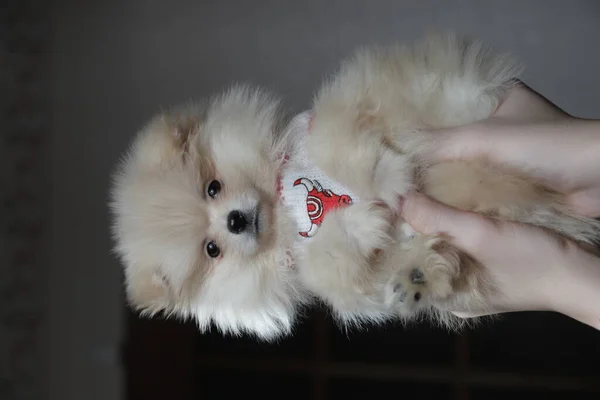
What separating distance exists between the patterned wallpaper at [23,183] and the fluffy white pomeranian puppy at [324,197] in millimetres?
1995

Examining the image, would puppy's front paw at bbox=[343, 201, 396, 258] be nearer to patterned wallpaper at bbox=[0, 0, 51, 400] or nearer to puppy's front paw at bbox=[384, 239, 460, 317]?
puppy's front paw at bbox=[384, 239, 460, 317]

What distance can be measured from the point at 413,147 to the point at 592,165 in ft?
1.41

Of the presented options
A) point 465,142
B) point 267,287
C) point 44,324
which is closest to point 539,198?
point 465,142

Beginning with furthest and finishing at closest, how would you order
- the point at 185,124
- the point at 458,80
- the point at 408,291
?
the point at 185,124, the point at 458,80, the point at 408,291

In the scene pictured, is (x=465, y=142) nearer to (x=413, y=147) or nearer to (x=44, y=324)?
(x=413, y=147)

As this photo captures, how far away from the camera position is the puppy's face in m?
1.53

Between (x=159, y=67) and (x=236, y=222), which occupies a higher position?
(x=159, y=67)

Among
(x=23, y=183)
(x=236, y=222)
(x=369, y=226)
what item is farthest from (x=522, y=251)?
(x=23, y=183)

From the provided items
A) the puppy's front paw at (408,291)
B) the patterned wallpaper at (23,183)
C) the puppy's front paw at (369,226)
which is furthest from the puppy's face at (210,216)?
the patterned wallpaper at (23,183)

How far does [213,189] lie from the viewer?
5.15 ft

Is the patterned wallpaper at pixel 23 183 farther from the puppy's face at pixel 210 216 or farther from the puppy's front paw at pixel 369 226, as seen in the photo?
the puppy's front paw at pixel 369 226

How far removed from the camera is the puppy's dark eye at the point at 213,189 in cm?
156

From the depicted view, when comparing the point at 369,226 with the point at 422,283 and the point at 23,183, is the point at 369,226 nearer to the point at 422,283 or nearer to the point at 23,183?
the point at 422,283

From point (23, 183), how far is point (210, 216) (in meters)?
2.27
